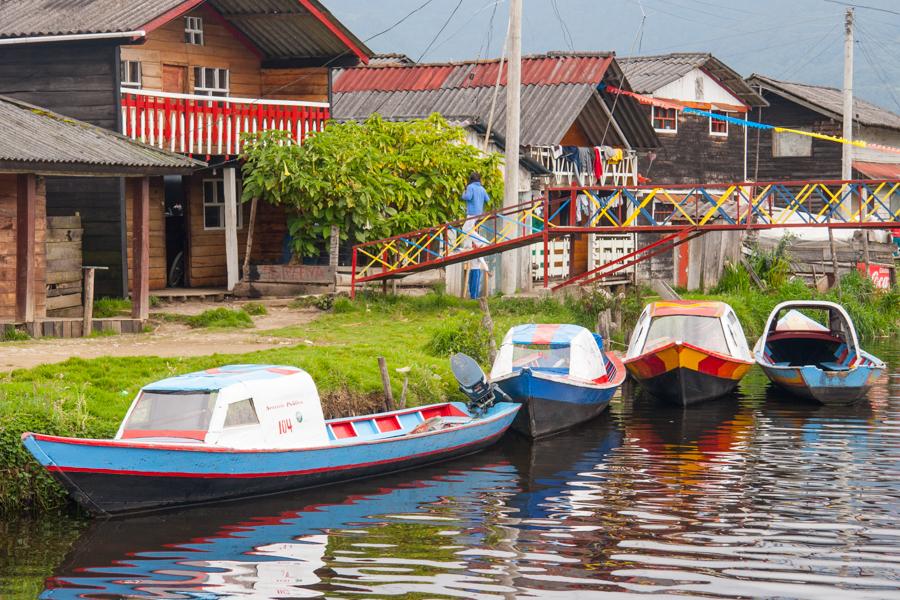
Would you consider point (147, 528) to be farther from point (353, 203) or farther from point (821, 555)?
point (353, 203)

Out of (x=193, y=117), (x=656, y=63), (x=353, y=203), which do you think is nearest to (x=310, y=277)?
(x=353, y=203)

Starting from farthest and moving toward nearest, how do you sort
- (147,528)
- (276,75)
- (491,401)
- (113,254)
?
1. (276,75)
2. (113,254)
3. (491,401)
4. (147,528)

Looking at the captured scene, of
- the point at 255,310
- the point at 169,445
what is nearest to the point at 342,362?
the point at 169,445

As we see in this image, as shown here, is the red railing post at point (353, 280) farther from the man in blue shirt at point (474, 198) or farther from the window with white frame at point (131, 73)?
the window with white frame at point (131, 73)

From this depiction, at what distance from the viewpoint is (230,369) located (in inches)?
706

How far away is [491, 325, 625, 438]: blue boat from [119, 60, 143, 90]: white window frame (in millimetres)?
11885

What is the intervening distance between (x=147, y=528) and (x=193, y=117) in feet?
53.4

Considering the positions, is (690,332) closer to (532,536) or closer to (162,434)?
(532,536)

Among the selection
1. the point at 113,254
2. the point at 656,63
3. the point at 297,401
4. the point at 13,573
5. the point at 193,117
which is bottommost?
the point at 13,573

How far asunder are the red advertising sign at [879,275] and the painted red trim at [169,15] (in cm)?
2097

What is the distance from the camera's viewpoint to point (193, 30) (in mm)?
32312

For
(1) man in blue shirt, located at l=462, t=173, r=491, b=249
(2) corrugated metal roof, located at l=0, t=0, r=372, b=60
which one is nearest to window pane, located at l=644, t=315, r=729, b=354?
(1) man in blue shirt, located at l=462, t=173, r=491, b=249

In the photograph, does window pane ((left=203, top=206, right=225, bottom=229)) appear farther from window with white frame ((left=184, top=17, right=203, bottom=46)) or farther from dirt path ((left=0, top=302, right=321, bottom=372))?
dirt path ((left=0, top=302, right=321, bottom=372))

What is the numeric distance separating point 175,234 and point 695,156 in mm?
22928
